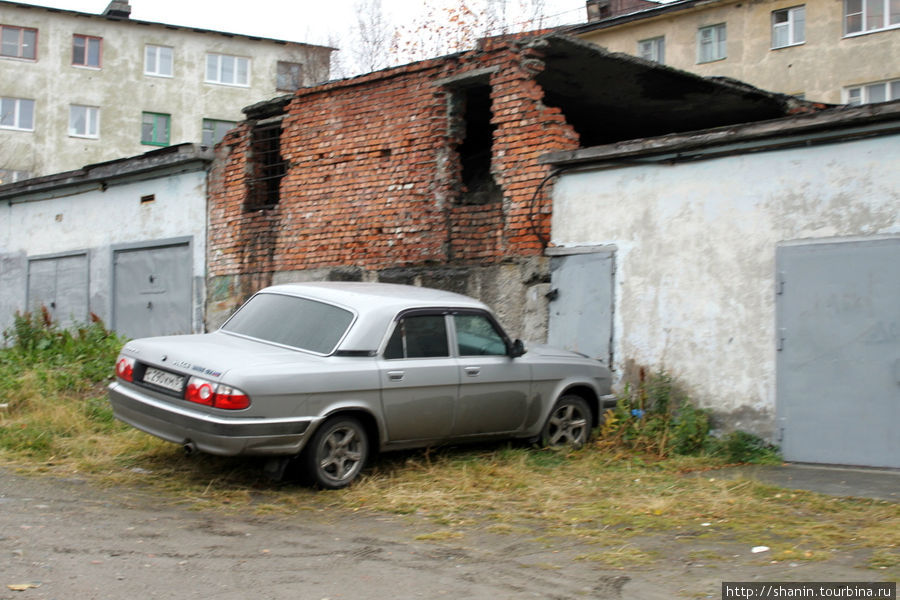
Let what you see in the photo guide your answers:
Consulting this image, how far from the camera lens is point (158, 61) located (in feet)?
134

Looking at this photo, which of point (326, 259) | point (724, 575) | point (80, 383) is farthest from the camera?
point (326, 259)

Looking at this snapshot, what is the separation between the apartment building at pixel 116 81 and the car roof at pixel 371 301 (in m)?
32.4

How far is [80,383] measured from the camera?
432 inches

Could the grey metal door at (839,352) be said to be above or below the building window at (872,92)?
below

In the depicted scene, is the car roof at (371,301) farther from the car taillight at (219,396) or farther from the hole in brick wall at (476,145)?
the hole in brick wall at (476,145)

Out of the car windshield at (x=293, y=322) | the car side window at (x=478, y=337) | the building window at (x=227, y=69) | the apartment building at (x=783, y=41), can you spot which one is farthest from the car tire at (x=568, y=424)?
the building window at (x=227, y=69)

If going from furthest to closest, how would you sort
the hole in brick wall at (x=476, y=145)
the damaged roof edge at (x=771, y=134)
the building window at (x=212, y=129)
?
the building window at (x=212, y=129) → the hole in brick wall at (x=476, y=145) → the damaged roof edge at (x=771, y=134)

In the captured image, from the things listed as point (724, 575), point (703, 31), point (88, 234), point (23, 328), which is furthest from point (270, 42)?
→ point (724, 575)

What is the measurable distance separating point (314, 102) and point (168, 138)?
30227mm

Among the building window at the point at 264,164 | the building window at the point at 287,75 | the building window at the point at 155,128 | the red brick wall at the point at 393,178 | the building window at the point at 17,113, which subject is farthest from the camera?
the building window at the point at 287,75

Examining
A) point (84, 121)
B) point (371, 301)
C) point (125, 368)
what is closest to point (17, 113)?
point (84, 121)

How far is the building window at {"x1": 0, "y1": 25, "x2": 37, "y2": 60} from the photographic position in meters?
38.3

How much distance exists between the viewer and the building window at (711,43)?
28800 millimetres

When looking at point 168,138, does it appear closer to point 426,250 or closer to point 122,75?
point 122,75
